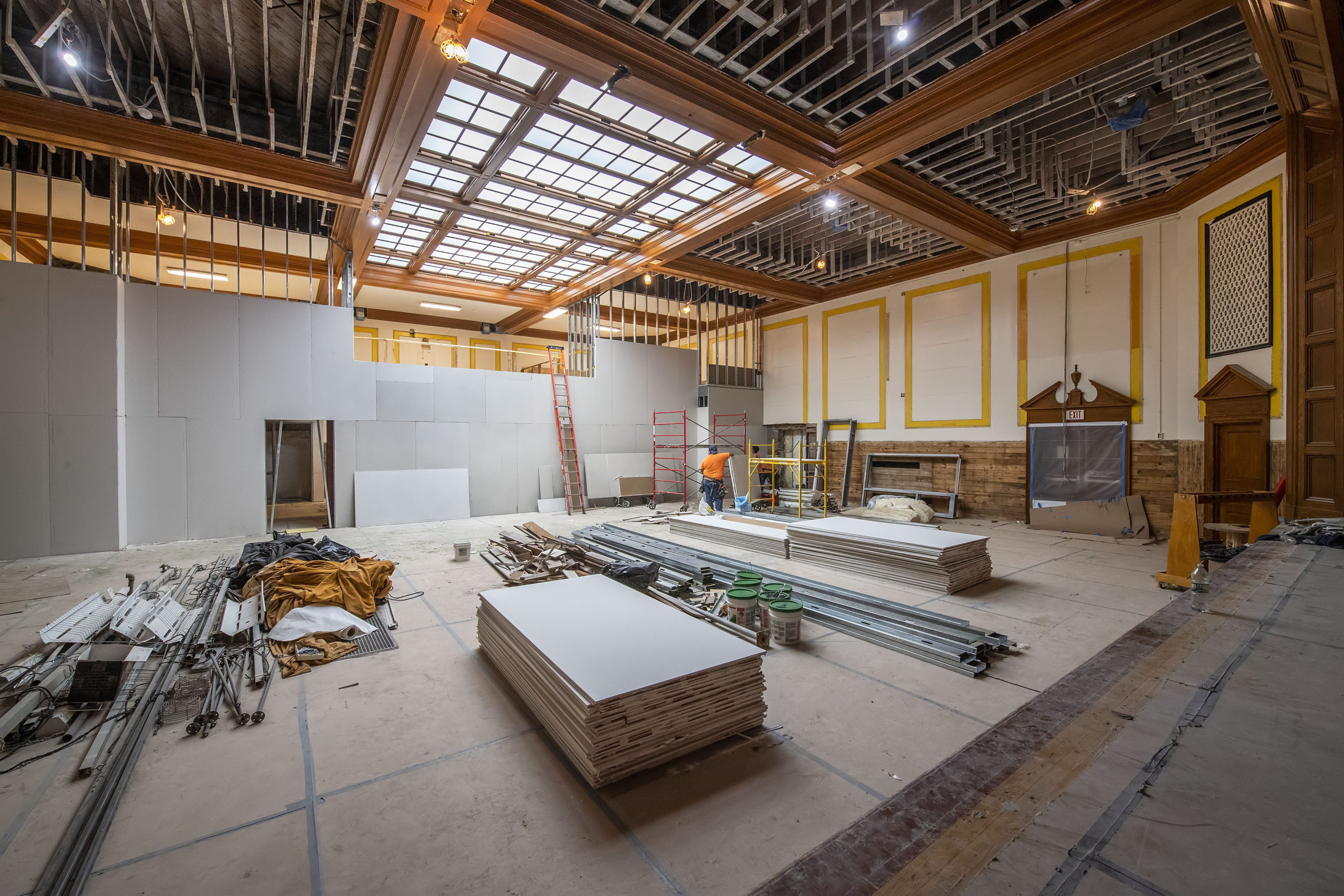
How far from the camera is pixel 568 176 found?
21.9ft

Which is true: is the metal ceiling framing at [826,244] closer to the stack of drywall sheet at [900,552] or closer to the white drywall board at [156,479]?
the stack of drywall sheet at [900,552]

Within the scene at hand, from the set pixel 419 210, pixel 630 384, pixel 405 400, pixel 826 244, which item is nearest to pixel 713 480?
pixel 630 384

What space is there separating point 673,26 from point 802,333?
8.57 meters

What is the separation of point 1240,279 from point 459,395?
1121 cm

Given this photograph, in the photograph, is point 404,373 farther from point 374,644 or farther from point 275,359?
point 374,644

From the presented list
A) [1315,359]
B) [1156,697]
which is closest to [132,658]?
[1156,697]

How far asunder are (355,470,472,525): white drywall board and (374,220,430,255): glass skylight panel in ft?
12.4

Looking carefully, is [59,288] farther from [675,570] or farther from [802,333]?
[802,333]

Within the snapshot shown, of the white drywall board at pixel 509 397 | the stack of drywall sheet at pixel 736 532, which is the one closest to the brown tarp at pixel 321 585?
the stack of drywall sheet at pixel 736 532

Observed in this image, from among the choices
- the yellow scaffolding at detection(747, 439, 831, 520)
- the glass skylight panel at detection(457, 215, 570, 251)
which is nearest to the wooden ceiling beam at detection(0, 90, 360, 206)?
the glass skylight panel at detection(457, 215, 570, 251)

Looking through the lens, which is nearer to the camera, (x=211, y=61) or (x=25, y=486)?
(x=211, y=61)

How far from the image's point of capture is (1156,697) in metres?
1.83

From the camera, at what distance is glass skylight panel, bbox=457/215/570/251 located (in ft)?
26.0

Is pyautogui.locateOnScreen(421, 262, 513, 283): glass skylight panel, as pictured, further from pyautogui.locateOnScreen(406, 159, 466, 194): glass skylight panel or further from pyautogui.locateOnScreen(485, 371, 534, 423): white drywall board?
pyautogui.locateOnScreen(406, 159, 466, 194): glass skylight panel
